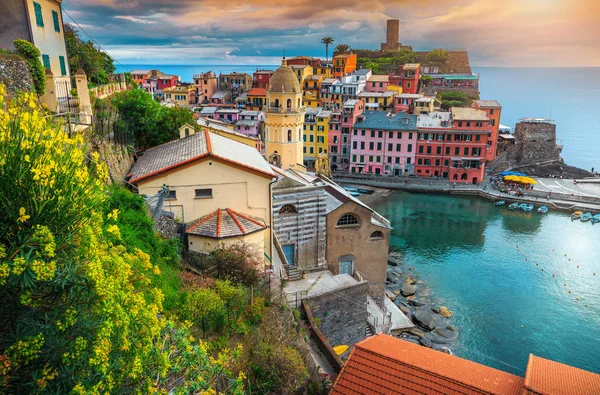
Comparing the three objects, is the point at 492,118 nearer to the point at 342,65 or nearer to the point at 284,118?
the point at 342,65

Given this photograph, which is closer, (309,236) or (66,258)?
(66,258)

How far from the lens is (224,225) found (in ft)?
65.1

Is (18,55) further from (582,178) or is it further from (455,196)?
(582,178)

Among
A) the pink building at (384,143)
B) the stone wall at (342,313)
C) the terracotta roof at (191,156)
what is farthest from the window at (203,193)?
the pink building at (384,143)

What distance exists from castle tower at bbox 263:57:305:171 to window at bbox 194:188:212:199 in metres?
14.4

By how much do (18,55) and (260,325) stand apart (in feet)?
53.4

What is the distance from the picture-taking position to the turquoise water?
95.0 feet

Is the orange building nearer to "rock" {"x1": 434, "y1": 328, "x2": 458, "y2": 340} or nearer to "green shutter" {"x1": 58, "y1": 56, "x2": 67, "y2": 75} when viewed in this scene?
"rock" {"x1": 434, "y1": 328, "x2": 458, "y2": 340}

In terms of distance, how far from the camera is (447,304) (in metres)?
33.8

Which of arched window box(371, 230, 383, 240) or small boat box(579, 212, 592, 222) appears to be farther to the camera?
small boat box(579, 212, 592, 222)

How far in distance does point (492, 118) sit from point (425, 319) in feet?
184

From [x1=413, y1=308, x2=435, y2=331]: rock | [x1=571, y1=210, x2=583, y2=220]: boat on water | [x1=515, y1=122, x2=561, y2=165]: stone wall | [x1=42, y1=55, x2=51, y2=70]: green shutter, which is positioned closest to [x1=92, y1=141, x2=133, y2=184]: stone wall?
[x1=42, y1=55, x2=51, y2=70]: green shutter

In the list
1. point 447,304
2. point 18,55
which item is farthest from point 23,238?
point 447,304

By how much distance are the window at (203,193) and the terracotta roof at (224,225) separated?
0.90m
